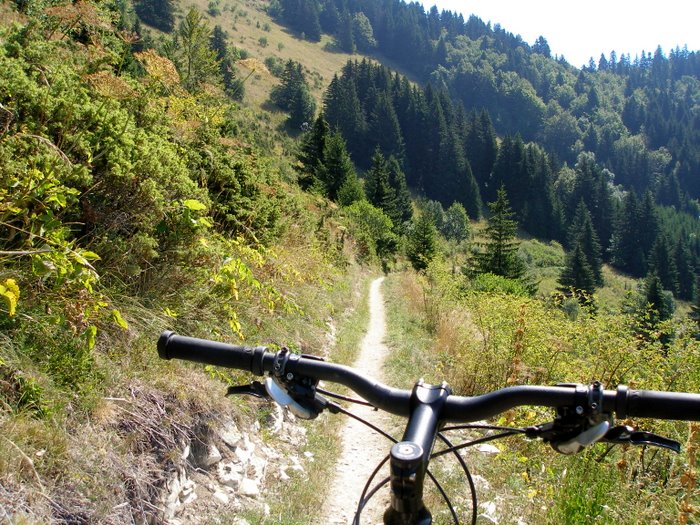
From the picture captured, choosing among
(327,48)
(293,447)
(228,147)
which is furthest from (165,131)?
(327,48)

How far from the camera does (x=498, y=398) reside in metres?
1.64

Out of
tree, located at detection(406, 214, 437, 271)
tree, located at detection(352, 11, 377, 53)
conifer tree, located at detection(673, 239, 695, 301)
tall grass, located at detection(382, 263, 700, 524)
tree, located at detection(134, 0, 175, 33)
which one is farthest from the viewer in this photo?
tree, located at detection(352, 11, 377, 53)

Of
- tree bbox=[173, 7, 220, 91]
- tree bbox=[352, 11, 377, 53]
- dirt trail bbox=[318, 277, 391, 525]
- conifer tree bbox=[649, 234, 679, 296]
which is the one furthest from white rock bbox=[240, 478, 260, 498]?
tree bbox=[352, 11, 377, 53]

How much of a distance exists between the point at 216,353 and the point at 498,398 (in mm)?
991

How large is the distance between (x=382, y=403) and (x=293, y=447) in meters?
4.39

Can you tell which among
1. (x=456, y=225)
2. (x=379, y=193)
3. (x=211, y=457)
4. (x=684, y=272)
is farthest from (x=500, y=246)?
(x=684, y=272)

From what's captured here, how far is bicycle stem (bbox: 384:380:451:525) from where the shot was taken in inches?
45.8

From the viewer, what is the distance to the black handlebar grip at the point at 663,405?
5.01 feet

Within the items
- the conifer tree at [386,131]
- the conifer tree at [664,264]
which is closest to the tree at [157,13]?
the conifer tree at [386,131]

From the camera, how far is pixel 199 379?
15.3ft

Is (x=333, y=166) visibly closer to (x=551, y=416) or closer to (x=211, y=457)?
(x=551, y=416)

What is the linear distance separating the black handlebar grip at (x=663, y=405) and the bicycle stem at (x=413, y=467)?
21.7 inches

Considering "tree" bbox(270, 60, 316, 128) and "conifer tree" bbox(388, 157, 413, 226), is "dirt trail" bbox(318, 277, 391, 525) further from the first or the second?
"tree" bbox(270, 60, 316, 128)

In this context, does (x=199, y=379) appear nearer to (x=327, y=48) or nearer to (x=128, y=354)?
(x=128, y=354)
